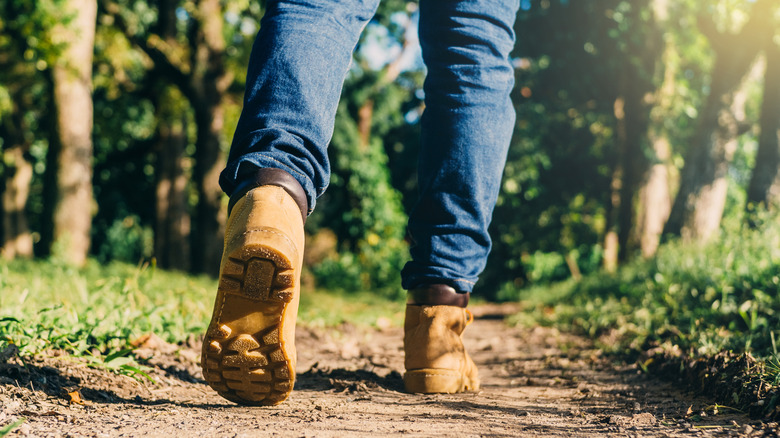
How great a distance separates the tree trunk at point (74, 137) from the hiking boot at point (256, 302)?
8.70 metres

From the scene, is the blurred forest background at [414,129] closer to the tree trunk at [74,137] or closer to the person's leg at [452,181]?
the tree trunk at [74,137]

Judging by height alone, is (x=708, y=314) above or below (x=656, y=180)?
below

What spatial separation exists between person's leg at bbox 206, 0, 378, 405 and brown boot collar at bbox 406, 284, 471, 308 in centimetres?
51

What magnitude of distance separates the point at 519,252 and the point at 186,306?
11748 mm

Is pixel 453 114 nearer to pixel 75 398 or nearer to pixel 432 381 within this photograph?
pixel 432 381

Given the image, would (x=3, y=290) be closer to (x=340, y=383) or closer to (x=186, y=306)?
(x=186, y=306)

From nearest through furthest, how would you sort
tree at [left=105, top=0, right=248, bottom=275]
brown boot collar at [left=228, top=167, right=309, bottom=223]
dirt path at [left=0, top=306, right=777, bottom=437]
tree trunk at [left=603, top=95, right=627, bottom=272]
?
dirt path at [left=0, top=306, right=777, bottom=437]
brown boot collar at [left=228, top=167, right=309, bottom=223]
tree trunk at [left=603, top=95, right=627, bottom=272]
tree at [left=105, top=0, right=248, bottom=275]

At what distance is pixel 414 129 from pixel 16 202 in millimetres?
11860

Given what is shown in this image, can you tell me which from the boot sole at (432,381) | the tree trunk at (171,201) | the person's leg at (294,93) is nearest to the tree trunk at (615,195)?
the tree trunk at (171,201)

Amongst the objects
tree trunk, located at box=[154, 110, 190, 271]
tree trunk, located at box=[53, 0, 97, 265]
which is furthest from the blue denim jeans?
tree trunk, located at box=[154, 110, 190, 271]

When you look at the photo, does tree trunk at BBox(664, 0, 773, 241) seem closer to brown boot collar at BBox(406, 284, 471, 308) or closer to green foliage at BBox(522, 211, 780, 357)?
green foliage at BBox(522, 211, 780, 357)

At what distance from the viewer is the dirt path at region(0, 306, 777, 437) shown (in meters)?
1.26

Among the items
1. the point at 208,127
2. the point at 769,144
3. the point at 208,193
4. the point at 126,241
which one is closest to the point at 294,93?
the point at 769,144

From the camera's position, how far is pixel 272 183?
137cm
